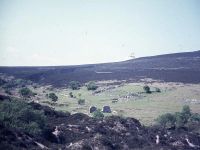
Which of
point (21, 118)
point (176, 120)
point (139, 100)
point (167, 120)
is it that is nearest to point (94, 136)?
point (21, 118)

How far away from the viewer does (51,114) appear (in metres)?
50.7

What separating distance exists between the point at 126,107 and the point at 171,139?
3550 centimetres

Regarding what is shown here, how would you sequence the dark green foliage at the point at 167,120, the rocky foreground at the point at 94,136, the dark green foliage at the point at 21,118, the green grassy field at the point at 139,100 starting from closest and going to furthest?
the rocky foreground at the point at 94,136 < the dark green foliage at the point at 21,118 < the dark green foliage at the point at 167,120 < the green grassy field at the point at 139,100

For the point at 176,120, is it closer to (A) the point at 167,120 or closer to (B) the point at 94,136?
(A) the point at 167,120

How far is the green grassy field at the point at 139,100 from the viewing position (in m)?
70.8

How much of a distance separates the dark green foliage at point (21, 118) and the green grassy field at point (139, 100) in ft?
82.5

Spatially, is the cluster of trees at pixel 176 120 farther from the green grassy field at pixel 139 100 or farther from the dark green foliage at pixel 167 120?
the green grassy field at pixel 139 100

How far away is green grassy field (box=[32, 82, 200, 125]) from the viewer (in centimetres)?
7078

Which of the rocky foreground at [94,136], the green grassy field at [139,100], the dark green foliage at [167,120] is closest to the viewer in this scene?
the rocky foreground at [94,136]

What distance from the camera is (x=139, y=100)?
8694 cm

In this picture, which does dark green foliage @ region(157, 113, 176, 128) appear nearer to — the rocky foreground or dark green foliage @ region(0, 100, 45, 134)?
the rocky foreground

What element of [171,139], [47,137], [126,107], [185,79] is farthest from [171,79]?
[47,137]

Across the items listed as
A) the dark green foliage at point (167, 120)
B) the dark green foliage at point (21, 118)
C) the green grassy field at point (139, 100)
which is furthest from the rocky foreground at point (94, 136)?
the green grassy field at point (139, 100)

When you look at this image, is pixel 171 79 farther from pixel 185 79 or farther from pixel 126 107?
pixel 126 107
